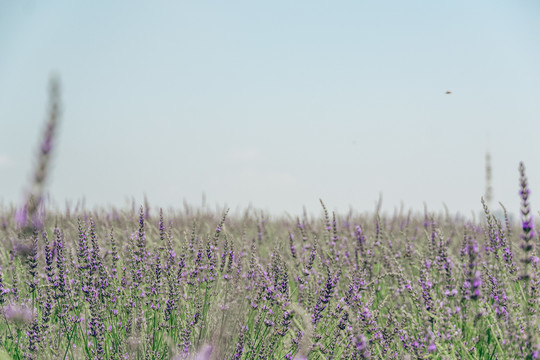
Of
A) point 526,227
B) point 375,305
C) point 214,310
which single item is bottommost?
point 375,305

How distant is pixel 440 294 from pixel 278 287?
59.4 inches

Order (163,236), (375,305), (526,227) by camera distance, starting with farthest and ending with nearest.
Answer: (375,305)
(163,236)
(526,227)

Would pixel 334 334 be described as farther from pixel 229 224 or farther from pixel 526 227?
pixel 229 224

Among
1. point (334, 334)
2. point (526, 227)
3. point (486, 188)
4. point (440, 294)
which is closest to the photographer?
point (526, 227)

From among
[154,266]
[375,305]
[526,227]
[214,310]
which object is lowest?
[375,305]

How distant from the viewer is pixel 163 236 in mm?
3791

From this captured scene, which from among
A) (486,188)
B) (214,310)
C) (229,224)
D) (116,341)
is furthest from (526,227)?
(486,188)

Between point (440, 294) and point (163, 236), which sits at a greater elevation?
point (163, 236)

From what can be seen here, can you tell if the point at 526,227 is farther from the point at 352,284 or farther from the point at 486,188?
the point at 486,188

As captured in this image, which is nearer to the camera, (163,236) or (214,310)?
(214,310)

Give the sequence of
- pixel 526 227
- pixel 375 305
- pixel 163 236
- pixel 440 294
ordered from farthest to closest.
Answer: pixel 375 305 → pixel 440 294 → pixel 163 236 → pixel 526 227

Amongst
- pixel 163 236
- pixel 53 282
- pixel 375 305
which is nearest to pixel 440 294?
pixel 375 305

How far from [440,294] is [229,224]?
14.9 ft

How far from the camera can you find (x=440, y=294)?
407 centimetres
